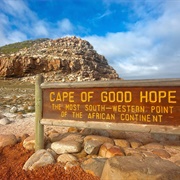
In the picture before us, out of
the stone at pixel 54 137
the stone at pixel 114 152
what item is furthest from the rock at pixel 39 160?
the stone at pixel 114 152

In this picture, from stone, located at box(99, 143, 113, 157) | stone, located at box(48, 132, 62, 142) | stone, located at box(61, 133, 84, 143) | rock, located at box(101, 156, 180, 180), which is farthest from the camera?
stone, located at box(48, 132, 62, 142)

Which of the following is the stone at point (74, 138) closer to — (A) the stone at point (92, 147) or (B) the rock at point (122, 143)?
(A) the stone at point (92, 147)

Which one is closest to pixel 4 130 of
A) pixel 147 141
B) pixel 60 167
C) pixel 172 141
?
pixel 60 167

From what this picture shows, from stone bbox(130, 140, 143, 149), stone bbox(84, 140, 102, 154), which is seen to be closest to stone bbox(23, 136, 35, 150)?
stone bbox(84, 140, 102, 154)

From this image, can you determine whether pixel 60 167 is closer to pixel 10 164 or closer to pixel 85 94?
pixel 10 164

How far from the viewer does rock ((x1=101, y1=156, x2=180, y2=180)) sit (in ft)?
8.53

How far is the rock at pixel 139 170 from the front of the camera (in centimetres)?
260

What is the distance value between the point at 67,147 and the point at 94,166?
3.13 ft

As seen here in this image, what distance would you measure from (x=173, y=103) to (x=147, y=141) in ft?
5.85

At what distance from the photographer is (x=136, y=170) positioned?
106 inches

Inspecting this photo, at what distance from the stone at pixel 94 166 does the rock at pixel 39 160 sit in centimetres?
75

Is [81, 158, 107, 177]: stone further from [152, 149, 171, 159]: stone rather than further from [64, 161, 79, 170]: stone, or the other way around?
[152, 149, 171, 159]: stone

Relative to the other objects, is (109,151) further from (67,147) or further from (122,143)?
(67,147)

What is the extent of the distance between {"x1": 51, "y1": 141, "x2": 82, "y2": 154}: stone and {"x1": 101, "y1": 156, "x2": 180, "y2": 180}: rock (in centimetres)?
126
